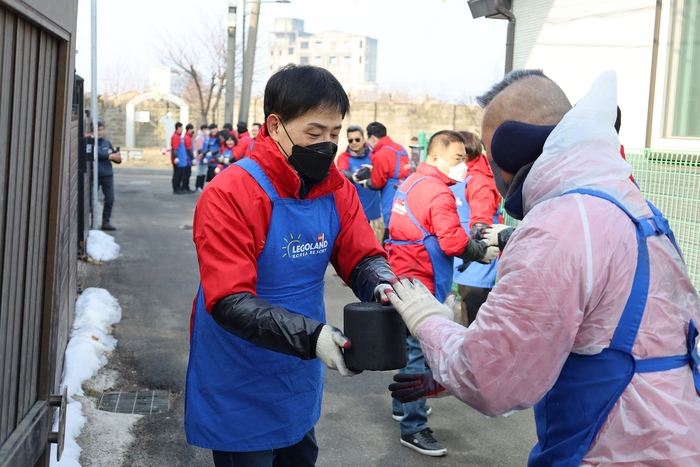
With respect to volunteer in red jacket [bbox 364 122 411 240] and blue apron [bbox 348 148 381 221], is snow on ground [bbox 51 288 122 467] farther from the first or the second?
blue apron [bbox 348 148 381 221]

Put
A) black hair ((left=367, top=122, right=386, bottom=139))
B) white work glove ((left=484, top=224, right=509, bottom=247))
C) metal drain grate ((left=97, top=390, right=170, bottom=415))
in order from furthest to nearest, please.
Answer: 1. black hair ((left=367, top=122, right=386, bottom=139))
2. metal drain grate ((left=97, top=390, right=170, bottom=415))
3. white work glove ((left=484, top=224, right=509, bottom=247))

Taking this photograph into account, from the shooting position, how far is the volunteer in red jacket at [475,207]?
6.11 metres

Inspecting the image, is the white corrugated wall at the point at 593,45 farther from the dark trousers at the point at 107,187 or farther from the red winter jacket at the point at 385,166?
the dark trousers at the point at 107,187

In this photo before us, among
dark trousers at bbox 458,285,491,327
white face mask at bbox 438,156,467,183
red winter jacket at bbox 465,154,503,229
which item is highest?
white face mask at bbox 438,156,467,183

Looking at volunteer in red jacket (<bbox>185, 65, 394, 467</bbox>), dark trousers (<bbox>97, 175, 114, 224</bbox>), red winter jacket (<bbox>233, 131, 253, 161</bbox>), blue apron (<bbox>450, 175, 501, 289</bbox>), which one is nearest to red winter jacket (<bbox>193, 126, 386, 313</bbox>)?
volunteer in red jacket (<bbox>185, 65, 394, 467</bbox>)

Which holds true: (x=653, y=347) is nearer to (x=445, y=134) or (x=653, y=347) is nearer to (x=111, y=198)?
(x=445, y=134)

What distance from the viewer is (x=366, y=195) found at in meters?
11.0

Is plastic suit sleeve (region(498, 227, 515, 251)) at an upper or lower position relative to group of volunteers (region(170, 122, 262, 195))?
lower

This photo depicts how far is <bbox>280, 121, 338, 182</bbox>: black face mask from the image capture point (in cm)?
281

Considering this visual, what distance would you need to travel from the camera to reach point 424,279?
516cm

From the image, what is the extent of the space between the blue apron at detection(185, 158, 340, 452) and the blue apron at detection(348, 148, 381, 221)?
8.10 m

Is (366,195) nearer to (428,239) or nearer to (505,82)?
(428,239)

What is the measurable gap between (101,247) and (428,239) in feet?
23.8

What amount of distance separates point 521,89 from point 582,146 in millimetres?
322
